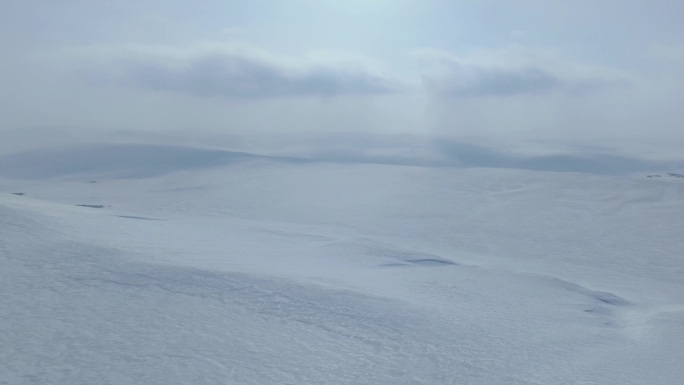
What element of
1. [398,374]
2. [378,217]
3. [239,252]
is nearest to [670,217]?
[378,217]

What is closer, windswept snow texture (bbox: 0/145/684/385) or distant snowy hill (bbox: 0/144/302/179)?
windswept snow texture (bbox: 0/145/684/385)

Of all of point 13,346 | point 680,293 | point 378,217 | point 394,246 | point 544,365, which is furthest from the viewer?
point 378,217

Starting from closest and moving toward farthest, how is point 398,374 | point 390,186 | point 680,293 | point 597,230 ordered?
point 398,374
point 680,293
point 597,230
point 390,186

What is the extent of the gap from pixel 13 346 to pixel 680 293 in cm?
639

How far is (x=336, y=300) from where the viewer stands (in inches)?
197

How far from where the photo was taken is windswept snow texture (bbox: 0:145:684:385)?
366 centimetres

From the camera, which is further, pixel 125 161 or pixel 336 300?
pixel 125 161

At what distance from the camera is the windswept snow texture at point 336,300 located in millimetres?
3660

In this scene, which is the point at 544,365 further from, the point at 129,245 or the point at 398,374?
the point at 129,245

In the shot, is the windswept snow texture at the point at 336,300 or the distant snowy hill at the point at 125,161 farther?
the distant snowy hill at the point at 125,161

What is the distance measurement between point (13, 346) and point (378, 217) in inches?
340

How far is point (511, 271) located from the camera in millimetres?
7406

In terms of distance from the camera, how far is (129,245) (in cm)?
621

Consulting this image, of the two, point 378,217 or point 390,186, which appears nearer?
point 378,217
